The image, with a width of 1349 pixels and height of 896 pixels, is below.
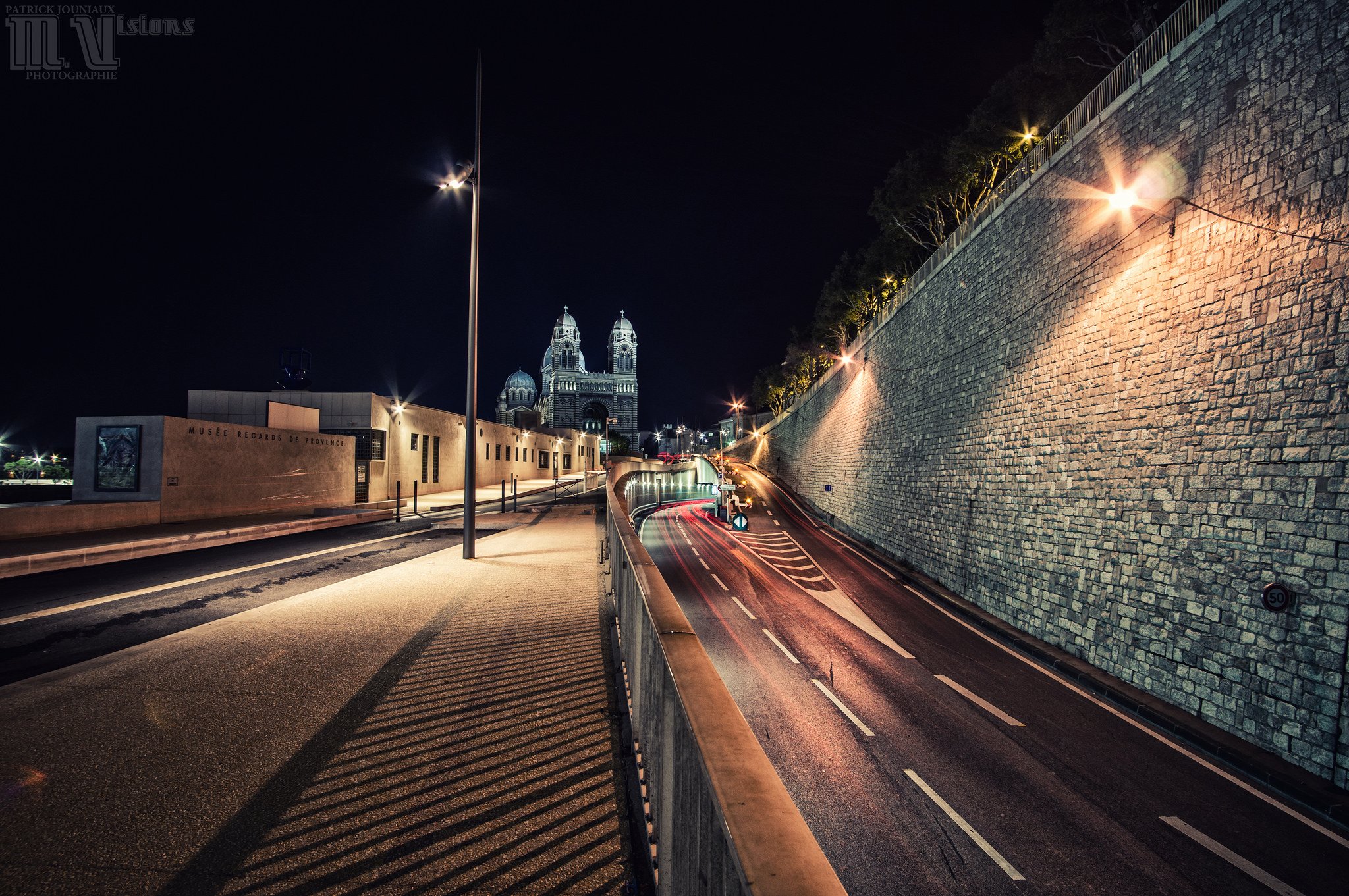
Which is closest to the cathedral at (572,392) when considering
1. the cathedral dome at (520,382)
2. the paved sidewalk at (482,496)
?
the cathedral dome at (520,382)

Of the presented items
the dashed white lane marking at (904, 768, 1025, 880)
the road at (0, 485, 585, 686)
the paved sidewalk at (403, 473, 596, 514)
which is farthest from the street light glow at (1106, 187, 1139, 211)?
the paved sidewalk at (403, 473, 596, 514)

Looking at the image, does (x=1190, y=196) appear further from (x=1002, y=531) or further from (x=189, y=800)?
(x=189, y=800)

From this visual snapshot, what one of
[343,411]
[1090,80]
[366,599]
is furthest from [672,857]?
[343,411]

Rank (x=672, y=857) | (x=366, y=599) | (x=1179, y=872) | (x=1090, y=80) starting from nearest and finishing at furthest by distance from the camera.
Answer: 1. (x=672, y=857)
2. (x=1179, y=872)
3. (x=366, y=599)
4. (x=1090, y=80)

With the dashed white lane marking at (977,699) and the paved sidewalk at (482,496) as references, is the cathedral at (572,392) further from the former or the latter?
the dashed white lane marking at (977,699)

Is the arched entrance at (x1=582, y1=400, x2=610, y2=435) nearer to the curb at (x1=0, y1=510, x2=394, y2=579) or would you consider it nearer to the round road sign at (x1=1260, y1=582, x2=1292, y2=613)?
the curb at (x1=0, y1=510, x2=394, y2=579)

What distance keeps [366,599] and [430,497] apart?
1241 inches

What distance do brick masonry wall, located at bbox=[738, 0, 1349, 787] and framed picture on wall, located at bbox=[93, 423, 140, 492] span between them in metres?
27.0

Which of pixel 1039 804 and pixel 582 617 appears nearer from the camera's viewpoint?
pixel 1039 804

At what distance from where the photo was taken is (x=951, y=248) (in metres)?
20.4

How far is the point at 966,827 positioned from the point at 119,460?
25797 mm

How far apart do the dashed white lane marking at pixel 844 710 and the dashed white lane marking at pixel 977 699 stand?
223cm

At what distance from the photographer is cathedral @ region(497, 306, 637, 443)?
156875 millimetres

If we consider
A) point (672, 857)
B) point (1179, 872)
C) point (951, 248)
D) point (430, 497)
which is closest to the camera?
point (672, 857)
